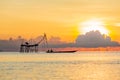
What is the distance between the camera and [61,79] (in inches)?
2328

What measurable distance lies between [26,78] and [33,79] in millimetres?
2175

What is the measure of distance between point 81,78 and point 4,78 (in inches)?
490

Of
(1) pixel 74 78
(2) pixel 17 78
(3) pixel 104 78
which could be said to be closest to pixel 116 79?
Result: (3) pixel 104 78

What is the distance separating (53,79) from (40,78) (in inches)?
105

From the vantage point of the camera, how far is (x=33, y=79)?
59.4 metres

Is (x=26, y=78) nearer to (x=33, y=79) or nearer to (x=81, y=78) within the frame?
(x=33, y=79)

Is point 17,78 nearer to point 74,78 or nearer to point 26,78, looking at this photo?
point 26,78

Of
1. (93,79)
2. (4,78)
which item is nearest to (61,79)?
(93,79)

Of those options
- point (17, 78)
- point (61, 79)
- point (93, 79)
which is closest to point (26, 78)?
point (17, 78)

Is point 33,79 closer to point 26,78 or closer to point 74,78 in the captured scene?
point 26,78

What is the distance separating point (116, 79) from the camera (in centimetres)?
5894

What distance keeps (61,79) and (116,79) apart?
852cm

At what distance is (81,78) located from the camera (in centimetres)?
6181

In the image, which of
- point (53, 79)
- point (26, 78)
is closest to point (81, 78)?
point (53, 79)
